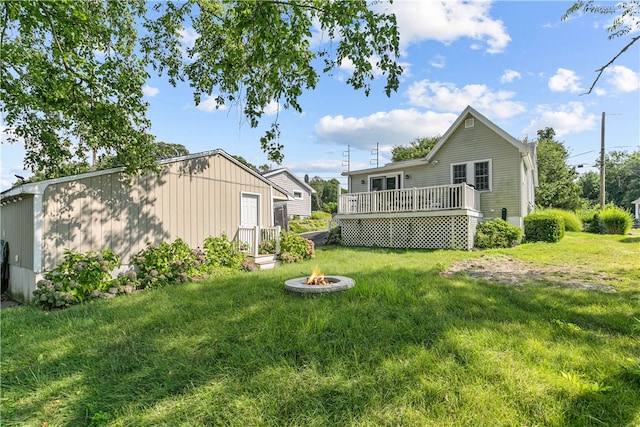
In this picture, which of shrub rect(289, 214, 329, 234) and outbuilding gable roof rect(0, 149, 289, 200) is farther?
shrub rect(289, 214, 329, 234)

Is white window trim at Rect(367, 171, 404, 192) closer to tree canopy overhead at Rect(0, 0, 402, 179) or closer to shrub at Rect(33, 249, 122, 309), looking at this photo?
tree canopy overhead at Rect(0, 0, 402, 179)

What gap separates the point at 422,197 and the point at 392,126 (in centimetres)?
Result: 1235

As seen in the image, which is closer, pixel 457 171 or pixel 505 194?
pixel 505 194

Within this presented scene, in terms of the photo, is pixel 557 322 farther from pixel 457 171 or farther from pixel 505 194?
pixel 457 171

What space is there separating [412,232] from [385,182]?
183 inches

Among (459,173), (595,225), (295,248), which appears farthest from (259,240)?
(595,225)

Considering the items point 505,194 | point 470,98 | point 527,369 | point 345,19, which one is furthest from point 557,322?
point 470,98

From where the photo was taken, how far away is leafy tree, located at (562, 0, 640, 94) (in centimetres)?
512

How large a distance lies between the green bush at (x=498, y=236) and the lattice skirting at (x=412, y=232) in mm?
369

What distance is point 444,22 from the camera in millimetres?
5770

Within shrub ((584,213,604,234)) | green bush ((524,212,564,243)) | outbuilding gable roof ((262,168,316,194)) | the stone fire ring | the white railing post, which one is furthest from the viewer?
outbuilding gable roof ((262,168,316,194))

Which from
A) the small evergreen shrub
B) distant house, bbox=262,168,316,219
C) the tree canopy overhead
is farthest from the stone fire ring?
distant house, bbox=262,168,316,219

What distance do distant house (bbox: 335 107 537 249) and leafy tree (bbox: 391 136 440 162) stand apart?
54.1ft

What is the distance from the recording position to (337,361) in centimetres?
284
